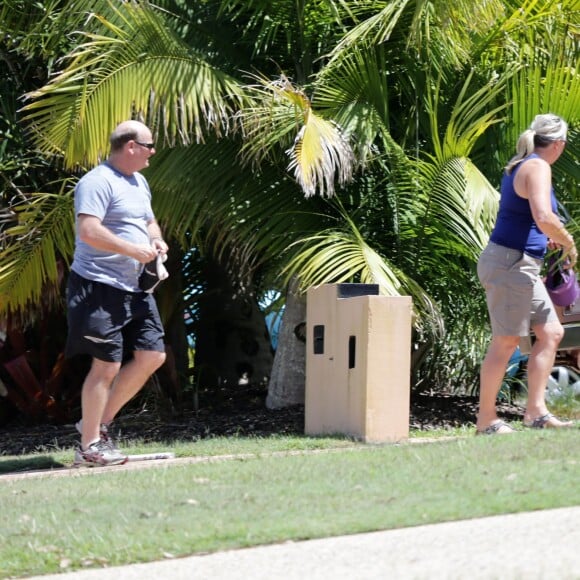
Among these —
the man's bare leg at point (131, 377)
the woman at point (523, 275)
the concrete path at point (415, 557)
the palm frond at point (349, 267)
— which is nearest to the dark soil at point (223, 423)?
the palm frond at point (349, 267)

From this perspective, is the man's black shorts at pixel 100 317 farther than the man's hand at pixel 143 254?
Yes

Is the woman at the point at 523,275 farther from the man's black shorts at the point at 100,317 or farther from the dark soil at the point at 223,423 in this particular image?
the man's black shorts at the point at 100,317

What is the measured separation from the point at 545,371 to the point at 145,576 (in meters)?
3.42

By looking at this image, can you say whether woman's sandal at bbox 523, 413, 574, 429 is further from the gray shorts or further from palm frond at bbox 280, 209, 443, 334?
palm frond at bbox 280, 209, 443, 334

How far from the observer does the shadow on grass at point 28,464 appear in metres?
7.29

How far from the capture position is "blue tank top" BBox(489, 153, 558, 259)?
22.5 feet

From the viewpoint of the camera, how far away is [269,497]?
Answer: 5.26 m

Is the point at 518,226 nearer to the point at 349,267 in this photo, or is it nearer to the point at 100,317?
the point at 349,267

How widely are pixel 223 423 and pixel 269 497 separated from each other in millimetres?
4084

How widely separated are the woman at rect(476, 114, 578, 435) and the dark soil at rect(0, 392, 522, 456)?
1.85m

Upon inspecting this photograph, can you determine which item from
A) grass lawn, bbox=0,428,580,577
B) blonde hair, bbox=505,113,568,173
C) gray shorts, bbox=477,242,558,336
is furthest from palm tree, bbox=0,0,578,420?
grass lawn, bbox=0,428,580,577

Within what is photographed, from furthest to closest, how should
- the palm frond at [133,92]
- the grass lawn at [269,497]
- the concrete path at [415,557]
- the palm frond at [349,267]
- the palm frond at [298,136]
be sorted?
the palm frond at [133,92] → the palm frond at [349,267] → the palm frond at [298,136] → the grass lawn at [269,497] → the concrete path at [415,557]

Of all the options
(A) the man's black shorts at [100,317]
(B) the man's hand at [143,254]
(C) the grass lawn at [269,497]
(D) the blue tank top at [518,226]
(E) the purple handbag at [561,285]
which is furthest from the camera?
(E) the purple handbag at [561,285]

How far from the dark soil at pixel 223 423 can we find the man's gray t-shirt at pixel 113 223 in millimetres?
1911
